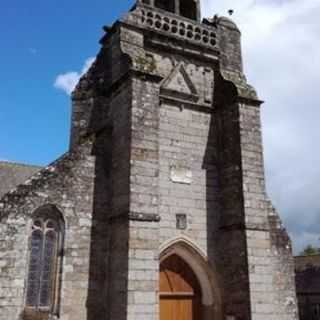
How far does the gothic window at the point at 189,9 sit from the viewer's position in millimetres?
12367

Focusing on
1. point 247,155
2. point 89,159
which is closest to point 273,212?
point 247,155

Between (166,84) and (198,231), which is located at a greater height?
(166,84)

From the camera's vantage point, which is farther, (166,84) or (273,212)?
(273,212)

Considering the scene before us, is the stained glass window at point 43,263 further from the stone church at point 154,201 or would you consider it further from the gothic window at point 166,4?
the gothic window at point 166,4

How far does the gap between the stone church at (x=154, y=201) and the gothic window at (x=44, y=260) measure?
2 cm

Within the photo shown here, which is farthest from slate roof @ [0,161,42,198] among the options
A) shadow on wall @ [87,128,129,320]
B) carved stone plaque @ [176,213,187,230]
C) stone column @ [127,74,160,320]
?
stone column @ [127,74,160,320]

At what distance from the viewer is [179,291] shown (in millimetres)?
9969

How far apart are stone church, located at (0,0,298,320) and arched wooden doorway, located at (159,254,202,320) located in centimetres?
2

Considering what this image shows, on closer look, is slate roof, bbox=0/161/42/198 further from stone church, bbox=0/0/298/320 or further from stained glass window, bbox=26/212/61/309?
stained glass window, bbox=26/212/61/309

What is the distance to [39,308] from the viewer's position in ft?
27.5

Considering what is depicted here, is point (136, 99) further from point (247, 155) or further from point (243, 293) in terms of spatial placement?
point (243, 293)

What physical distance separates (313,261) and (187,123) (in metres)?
25.9

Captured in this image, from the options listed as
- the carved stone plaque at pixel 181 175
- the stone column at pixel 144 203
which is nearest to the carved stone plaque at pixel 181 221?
the carved stone plaque at pixel 181 175

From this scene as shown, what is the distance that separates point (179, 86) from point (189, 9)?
2.94 m
